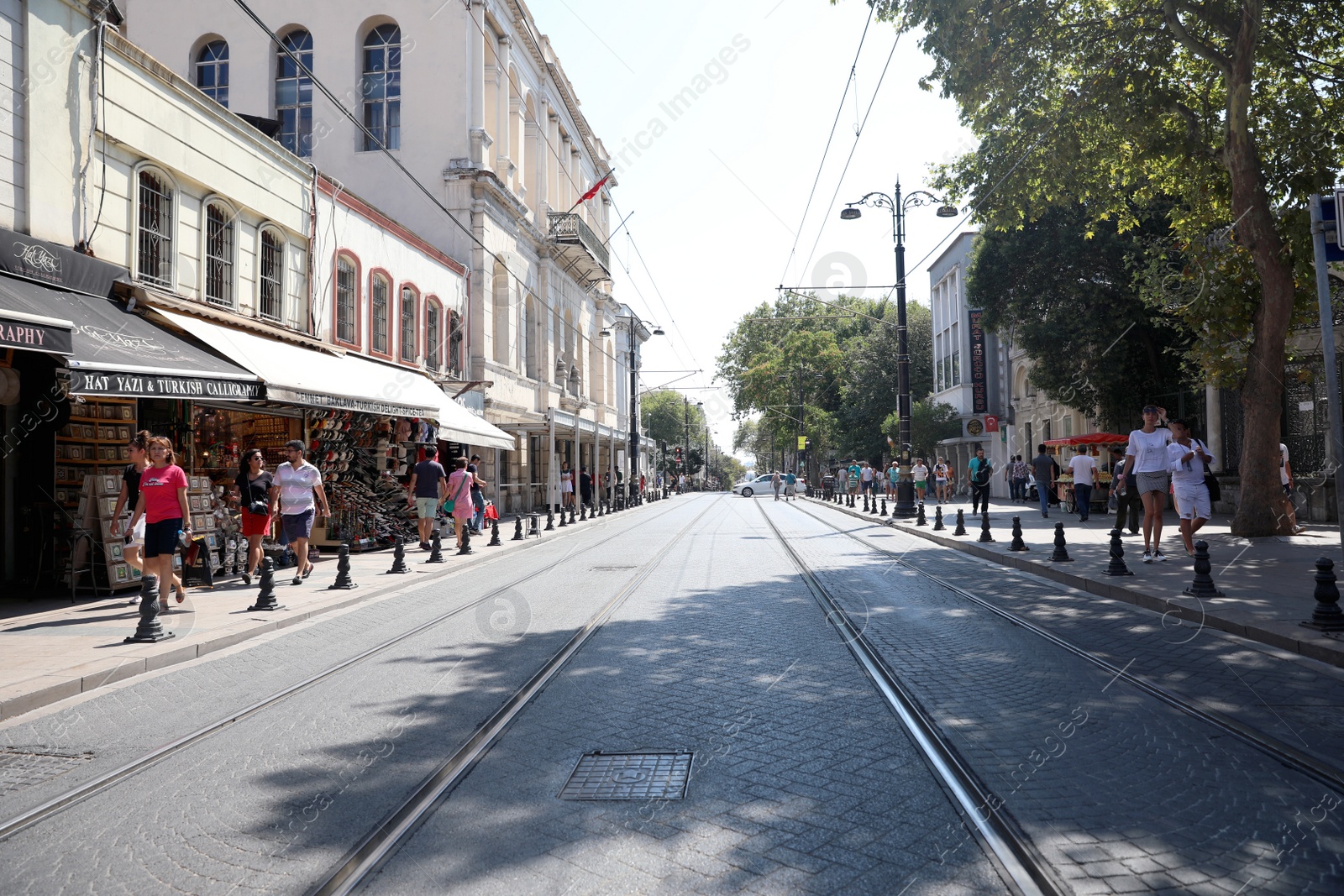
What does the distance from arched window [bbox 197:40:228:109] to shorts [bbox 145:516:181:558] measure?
78.3 ft

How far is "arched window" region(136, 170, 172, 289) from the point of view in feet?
41.4

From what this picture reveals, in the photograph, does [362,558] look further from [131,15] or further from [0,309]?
[131,15]

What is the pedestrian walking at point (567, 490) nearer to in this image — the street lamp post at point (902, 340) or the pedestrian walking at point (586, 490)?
the pedestrian walking at point (586, 490)

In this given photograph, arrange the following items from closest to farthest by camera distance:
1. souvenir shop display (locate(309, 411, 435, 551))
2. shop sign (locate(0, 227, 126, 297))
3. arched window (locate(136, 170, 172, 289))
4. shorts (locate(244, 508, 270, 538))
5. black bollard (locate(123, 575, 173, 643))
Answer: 1. black bollard (locate(123, 575, 173, 643))
2. shop sign (locate(0, 227, 126, 297))
3. shorts (locate(244, 508, 270, 538))
4. arched window (locate(136, 170, 172, 289))
5. souvenir shop display (locate(309, 411, 435, 551))

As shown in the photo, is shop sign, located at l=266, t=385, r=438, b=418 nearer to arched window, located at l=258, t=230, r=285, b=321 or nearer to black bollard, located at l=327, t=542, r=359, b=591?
black bollard, located at l=327, t=542, r=359, b=591

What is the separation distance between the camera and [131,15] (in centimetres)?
2767

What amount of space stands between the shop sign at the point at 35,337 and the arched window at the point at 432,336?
14.7 m

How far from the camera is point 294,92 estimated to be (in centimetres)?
2789

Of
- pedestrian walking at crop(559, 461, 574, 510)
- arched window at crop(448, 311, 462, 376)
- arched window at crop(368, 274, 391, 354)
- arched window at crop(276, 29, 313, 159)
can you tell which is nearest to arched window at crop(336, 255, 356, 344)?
arched window at crop(368, 274, 391, 354)

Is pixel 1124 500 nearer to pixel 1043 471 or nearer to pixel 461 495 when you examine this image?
pixel 1043 471

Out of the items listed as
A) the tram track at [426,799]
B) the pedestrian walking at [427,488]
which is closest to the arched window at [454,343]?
the pedestrian walking at [427,488]

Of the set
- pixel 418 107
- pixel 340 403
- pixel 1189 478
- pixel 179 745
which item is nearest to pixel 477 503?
pixel 340 403

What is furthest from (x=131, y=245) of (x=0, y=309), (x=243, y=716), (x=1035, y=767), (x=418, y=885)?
(x=1035, y=767)

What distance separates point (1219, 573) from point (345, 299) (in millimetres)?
16308
